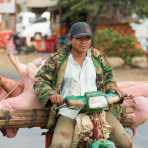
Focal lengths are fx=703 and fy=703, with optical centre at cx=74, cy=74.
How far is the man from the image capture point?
20.2 feet

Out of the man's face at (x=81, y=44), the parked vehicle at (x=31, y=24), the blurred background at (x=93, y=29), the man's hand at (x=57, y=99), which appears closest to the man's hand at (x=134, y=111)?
the man's face at (x=81, y=44)

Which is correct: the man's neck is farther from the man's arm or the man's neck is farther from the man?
the man's arm

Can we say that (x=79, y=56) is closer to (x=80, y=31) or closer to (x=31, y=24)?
(x=80, y=31)

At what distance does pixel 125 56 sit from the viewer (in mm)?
26656

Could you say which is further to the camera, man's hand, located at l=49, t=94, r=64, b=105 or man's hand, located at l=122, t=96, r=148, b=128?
man's hand, located at l=122, t=96, r=148, b=128

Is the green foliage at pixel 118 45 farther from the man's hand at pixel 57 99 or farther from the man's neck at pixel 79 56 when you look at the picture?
the man's hand at pixel 57 99

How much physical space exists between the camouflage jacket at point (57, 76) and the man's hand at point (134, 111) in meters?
0.28

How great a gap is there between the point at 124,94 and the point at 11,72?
17.9 metres

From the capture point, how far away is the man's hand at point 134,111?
6.61 meters

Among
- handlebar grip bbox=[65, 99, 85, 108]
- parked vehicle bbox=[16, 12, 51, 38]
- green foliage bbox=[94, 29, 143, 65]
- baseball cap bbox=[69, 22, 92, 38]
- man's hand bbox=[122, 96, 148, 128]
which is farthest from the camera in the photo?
parked vehicle bbox=[16, 12, 51, 38]

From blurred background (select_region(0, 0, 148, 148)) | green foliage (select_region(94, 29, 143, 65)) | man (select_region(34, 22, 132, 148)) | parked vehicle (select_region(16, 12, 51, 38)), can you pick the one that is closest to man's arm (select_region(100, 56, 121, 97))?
man (select_region(34, 22, 132, 148))

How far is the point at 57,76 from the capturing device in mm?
6301

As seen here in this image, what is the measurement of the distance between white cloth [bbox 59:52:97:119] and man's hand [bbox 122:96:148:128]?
17.9 inches

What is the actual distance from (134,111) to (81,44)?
2.98 feet
